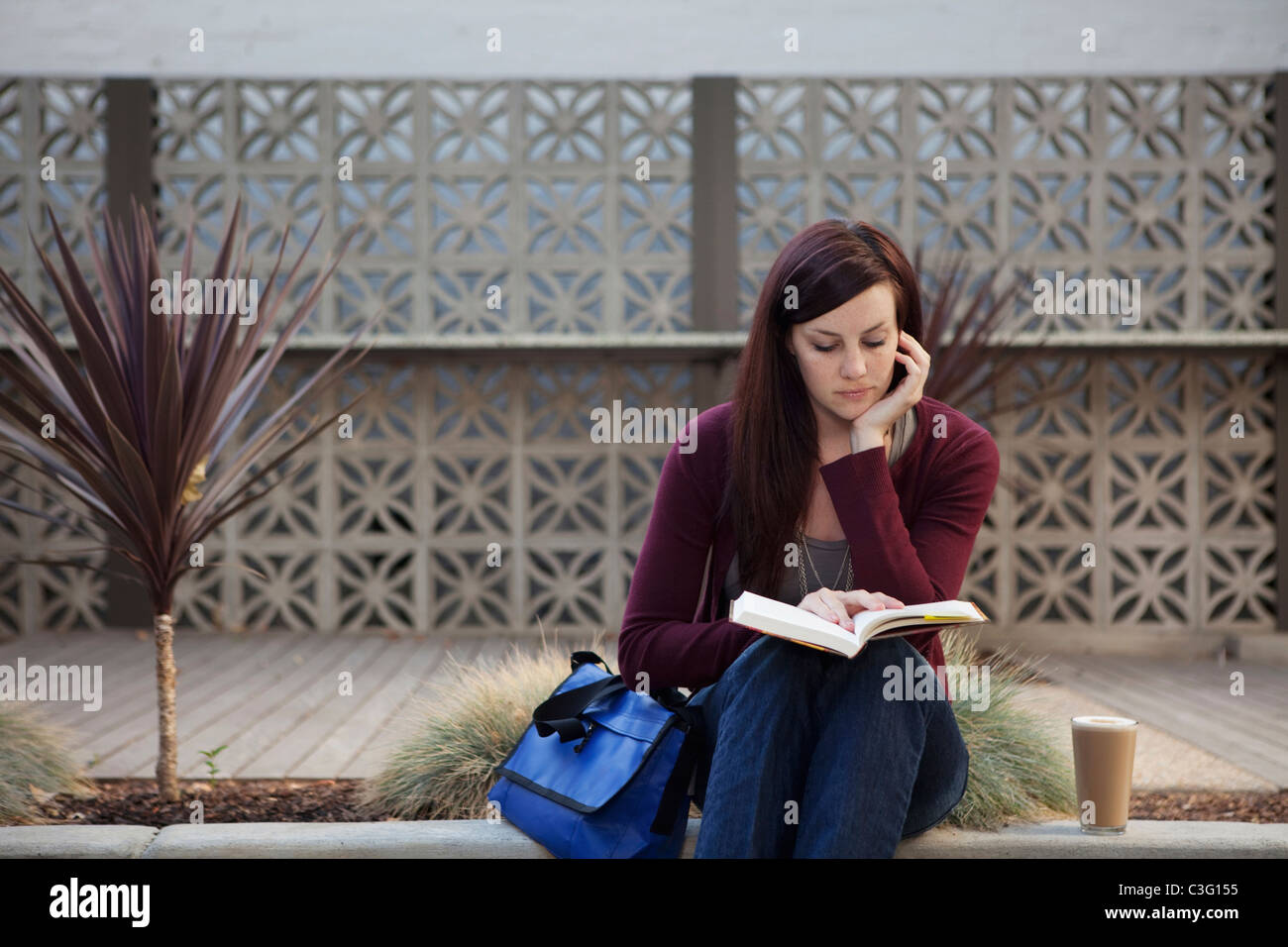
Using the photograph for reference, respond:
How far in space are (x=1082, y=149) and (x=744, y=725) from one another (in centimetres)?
491

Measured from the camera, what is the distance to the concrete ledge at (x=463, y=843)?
214 cm

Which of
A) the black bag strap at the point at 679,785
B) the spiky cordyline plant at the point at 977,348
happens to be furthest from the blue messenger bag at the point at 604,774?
the spiky cordyline plant at the point at 977,348

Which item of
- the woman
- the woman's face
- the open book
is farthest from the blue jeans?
the woman's face

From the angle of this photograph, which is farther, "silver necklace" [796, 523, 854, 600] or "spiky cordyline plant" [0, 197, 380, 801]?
"spiky cordyline plant" [0, 197, 380, 801]

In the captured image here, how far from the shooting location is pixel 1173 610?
5828 millimetres

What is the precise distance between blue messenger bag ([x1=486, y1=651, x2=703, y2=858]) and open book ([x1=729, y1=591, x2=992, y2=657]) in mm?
361

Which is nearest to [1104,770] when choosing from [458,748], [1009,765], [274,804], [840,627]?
[1009,765]

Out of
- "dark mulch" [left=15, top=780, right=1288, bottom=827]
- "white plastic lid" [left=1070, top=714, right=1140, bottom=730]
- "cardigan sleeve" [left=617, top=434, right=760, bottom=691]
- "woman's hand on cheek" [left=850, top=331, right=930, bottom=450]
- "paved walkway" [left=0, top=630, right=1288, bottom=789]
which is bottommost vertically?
"paved walkway" [left=0, top=630, right=1288, bottom=789]

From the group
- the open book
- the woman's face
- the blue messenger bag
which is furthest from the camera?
the woman's face

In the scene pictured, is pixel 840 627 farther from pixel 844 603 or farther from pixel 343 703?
pixel 343 703

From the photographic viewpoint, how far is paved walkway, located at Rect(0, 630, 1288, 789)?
11.4 ft

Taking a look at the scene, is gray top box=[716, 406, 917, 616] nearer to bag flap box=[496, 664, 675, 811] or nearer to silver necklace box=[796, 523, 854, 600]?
silver necklace box=[796, 523, 854, 600]

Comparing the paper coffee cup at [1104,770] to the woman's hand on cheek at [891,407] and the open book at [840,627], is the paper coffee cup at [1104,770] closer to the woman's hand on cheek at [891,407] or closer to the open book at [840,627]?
the open book at [840,627]
